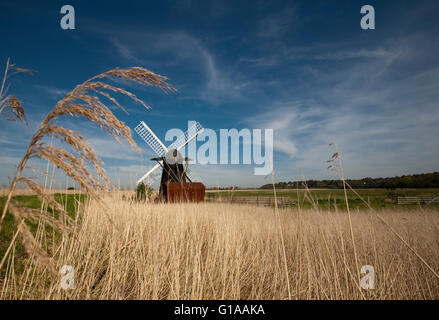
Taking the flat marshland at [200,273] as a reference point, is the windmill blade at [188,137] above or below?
above

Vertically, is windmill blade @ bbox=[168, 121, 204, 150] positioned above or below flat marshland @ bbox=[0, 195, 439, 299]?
above

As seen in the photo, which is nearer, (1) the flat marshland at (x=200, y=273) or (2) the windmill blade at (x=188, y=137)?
(1) the flat marshland at (x=200, y=273)

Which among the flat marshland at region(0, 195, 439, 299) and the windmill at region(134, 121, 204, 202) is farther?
the windmill at region(134, 121, 204, 202)

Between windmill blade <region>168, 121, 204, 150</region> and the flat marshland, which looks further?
windmill blade <region>168, 121, 204, 150</region>

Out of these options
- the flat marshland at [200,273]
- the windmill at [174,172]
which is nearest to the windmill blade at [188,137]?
the windmill at [174,172]

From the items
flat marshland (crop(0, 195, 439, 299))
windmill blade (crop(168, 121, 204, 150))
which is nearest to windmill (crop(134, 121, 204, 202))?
windmill blade (crop(168, 121, 204, 150))

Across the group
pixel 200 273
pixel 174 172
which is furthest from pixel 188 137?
pixel 200 273

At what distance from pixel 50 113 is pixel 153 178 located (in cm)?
2031

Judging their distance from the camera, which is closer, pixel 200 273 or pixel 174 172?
pixel 200 273

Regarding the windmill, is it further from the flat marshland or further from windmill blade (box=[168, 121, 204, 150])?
the flat marshland

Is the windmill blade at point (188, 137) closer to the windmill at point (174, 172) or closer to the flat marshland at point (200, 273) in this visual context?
the windmill at point (174, 172)

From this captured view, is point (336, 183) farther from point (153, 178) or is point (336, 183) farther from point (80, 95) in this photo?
point (153, 178)

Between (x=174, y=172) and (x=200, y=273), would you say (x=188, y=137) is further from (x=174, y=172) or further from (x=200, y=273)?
(x=200, y=273)
